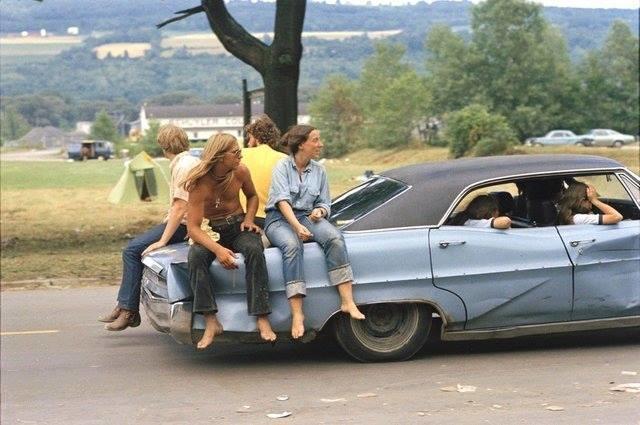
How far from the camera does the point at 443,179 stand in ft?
27.9

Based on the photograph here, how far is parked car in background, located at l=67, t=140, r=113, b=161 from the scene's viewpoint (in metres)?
84.9

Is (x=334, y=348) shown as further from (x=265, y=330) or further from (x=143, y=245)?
(x=143, y=245)

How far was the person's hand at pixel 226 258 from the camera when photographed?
26.0 feet

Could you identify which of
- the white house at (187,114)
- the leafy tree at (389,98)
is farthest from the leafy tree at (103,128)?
the leafy tree at (389,98)

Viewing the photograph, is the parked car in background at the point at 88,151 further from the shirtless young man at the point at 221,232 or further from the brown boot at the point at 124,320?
the shirtless young man at the point at 221,232

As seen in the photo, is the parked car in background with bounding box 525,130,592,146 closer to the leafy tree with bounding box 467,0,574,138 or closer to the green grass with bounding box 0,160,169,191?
the leafy tree with bounding box 467,0,574,138

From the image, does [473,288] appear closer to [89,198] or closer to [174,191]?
[174,191]

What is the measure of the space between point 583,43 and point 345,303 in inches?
7515

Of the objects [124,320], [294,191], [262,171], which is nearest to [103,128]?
[124,320]

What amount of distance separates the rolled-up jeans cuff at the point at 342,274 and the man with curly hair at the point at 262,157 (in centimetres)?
100

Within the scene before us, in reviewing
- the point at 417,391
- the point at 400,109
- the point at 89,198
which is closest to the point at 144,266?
the point at 417,391

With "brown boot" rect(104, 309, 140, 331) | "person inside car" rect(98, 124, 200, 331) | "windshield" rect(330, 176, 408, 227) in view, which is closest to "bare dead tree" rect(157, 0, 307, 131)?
"windshield" rect(330, 176, 408, 227)

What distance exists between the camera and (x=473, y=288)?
8.23 meters

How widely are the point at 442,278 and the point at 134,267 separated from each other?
2416 mm
